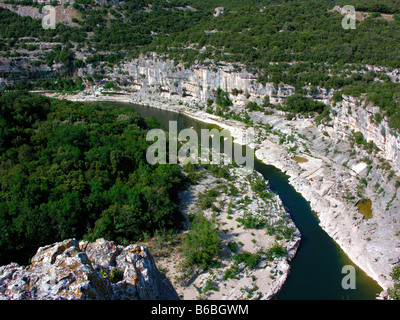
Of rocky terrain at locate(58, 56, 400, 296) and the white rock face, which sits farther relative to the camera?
the white rock face

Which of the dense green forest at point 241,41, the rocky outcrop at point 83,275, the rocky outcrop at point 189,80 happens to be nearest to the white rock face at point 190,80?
the rocky outcrop at point 189,80

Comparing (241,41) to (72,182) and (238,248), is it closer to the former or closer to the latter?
(72,182)

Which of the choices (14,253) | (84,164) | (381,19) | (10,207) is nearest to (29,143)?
(84,164)

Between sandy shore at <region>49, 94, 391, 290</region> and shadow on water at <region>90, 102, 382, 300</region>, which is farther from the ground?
sandy shore at <region>49, 94, 391, 290</region>

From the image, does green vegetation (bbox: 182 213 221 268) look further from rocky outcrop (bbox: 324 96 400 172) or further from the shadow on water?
rocky outcrop (bbox: 324 96 400 172)

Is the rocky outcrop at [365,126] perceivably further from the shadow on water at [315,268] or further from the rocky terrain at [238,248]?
the rocky terrain at [238,248]

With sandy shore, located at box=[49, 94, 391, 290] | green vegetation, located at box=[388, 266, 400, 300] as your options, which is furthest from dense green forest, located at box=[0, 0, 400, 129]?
green vegetation, located at box=[388, 266, 400, 300]

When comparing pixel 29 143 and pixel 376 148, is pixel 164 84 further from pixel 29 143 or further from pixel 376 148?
pixel 376 148
